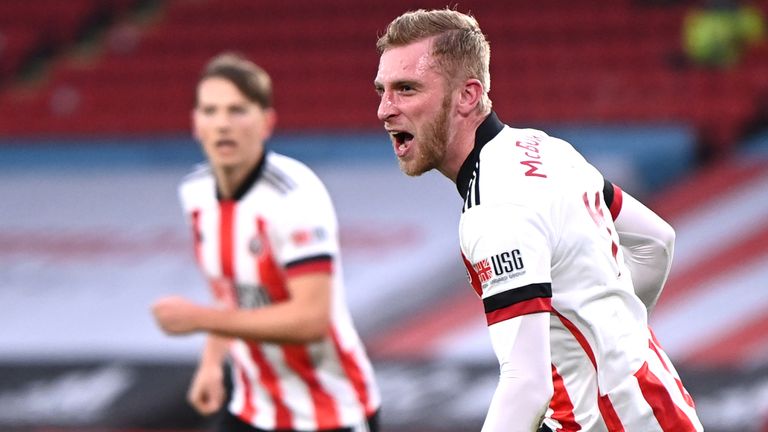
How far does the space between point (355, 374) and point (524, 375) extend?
1852mm

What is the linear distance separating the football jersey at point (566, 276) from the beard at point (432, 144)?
72 mm

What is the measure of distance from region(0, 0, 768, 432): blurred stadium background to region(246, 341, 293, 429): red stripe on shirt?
252 centimetres

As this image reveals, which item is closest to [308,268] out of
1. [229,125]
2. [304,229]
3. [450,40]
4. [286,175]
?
[304,229]

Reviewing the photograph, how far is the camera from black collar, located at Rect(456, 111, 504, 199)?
314cm

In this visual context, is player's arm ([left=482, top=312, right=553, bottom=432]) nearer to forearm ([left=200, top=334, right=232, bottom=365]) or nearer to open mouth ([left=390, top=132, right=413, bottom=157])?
open mouth ([left=390, top=132, right=413, bottom=157])

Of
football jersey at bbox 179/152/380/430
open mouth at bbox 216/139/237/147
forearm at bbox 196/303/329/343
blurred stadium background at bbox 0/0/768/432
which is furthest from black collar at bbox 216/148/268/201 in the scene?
blurred stadium background at bbox 0/0/768/432

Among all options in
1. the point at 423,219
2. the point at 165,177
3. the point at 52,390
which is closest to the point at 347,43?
the point at 165,177

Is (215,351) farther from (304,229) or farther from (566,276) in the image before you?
(566,276)

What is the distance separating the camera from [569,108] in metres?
10.6

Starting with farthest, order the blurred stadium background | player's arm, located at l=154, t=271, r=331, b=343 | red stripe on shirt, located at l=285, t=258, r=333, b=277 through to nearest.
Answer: the blurred stadium background → red stripe on shirt, located at l=285, t=258, r=333, b=277 → player's arm, located at l=154, t=271, r=331, b=343

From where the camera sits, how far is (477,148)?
10.4 ft

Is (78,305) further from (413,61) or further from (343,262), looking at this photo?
(413,61)

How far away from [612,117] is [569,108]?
416 millimetres

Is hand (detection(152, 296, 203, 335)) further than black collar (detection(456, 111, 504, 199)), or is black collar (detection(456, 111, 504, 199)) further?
hand (detection(152, 296, 203, 335))
